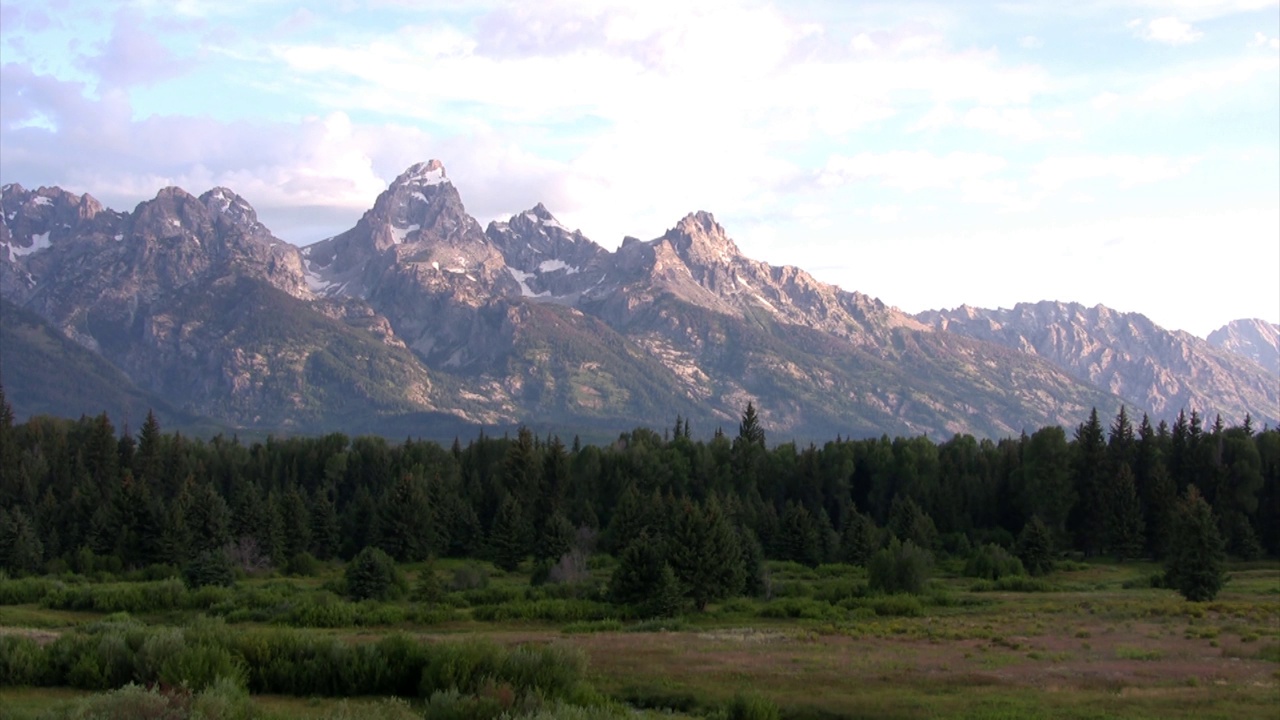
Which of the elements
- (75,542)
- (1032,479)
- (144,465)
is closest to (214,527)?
(75,542)

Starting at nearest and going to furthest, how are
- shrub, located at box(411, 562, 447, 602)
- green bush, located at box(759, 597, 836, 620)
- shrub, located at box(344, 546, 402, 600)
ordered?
green bush, located at box(759, 597, 836, 620), shrub, located at box(411, 562, 447, 602), shrub, located at box(344, 546, 402, 600)

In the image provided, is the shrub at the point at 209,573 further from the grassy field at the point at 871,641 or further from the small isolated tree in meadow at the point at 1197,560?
the small isolated tree in meadow at the point at 1197,560

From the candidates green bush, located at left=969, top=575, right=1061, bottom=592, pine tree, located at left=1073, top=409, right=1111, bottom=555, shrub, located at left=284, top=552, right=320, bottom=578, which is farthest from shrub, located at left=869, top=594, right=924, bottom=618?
shrub, located at left=284, top=552, right=320, bottom=578

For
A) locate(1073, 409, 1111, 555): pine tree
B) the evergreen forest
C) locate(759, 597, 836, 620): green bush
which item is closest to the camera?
the evergreen forest

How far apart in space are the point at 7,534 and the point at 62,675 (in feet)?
219

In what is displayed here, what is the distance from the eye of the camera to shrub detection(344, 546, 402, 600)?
72.4 meters

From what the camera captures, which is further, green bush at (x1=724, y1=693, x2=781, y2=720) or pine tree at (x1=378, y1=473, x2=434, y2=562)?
pine tree at (x1=378, y1=473, x2=434, y2=562)

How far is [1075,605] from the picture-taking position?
222 feet

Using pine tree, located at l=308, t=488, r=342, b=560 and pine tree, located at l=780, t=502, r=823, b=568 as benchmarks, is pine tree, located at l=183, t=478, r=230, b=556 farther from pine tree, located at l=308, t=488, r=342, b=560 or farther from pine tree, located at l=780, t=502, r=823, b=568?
pine tree, located at l=780, t=502, r=823, b=568

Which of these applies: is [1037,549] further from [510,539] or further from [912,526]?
[510,539]

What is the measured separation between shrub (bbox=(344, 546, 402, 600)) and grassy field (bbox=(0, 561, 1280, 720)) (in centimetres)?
292

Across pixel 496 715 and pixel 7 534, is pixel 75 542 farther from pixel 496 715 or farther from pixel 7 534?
pixel 496 715

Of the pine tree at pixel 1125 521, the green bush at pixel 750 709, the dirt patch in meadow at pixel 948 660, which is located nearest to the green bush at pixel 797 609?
the dirt patch in meadow at pixel 948 660

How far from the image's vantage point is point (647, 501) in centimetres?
10212
